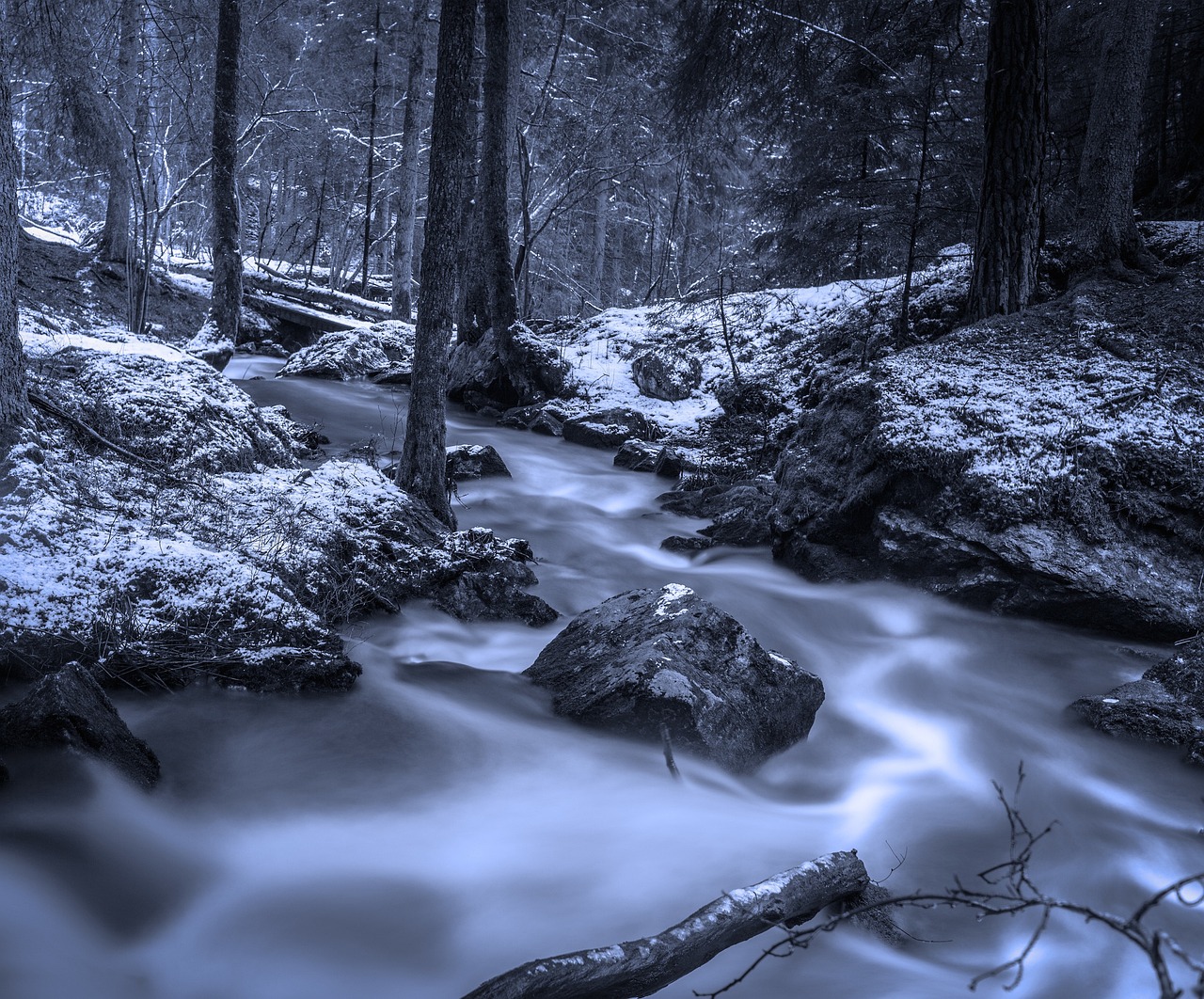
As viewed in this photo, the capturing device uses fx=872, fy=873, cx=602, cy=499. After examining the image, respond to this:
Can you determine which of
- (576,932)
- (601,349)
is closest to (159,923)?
(576,932)

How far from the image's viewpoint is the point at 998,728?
5.43 m

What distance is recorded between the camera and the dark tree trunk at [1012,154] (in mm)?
7984

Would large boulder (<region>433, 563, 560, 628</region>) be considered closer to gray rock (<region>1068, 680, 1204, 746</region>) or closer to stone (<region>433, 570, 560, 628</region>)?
stone (<region>433, 570, 560, 628</region>)

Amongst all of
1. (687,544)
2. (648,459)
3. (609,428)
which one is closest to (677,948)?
(687,544)

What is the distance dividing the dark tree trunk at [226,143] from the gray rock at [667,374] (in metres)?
6.21

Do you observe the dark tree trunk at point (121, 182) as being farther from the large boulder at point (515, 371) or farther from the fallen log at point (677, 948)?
the fallen log at point (677, 948)

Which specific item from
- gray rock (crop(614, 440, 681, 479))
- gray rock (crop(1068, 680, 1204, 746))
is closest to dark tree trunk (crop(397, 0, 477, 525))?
gray rock (crop(614, 440, 681, 479))

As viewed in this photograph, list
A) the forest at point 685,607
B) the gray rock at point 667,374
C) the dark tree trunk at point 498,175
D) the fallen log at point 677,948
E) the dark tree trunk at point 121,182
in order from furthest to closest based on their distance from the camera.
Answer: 1. the dark tree trunk at point 121,182
2. the dark tree trunk at point 498,175
3. the gray rock at point 667,374
4. the forest at point 685,607
5. the fallen log at point 677,948

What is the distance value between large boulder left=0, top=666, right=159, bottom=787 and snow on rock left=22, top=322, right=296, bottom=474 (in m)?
2.73

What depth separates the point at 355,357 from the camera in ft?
49.8

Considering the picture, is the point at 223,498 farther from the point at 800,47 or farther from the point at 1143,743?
the point at 800,47

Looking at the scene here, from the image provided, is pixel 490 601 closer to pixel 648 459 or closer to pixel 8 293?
pixel 8 293

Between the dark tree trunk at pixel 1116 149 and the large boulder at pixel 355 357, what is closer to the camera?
the dark tree trunk at pixel 1116 149

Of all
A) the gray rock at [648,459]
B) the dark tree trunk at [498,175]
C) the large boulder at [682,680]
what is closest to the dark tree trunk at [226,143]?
the dark tree trunk at [498,175]
